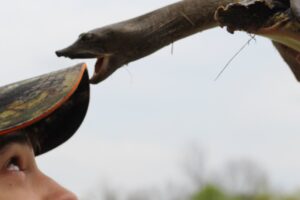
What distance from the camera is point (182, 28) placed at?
2.19 meters

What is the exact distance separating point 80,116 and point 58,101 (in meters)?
0.19

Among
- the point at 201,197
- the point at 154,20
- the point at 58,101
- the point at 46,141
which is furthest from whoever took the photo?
the point at 201,197

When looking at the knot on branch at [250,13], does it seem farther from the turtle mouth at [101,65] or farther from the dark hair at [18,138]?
the dark hair at [18,138]

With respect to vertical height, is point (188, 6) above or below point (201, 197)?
above

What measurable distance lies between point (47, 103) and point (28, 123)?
0.05 metres

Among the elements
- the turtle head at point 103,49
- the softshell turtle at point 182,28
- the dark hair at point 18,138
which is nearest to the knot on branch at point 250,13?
the softshell turtle at point 182,28

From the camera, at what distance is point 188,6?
211 centimetres

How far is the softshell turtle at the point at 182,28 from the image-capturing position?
67.4 inches

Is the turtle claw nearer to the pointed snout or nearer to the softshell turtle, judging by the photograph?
the softshell turtle

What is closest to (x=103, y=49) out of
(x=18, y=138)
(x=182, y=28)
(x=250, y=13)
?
(x=182, y=28)

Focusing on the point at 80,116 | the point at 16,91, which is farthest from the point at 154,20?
the point at 16,91

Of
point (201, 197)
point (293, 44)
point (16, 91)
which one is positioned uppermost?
point (16, 91)

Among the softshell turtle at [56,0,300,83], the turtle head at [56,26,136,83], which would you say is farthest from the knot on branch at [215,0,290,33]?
the turtle head at [56,26,136,83]

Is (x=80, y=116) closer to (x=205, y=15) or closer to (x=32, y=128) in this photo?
(x=32, y=128)
